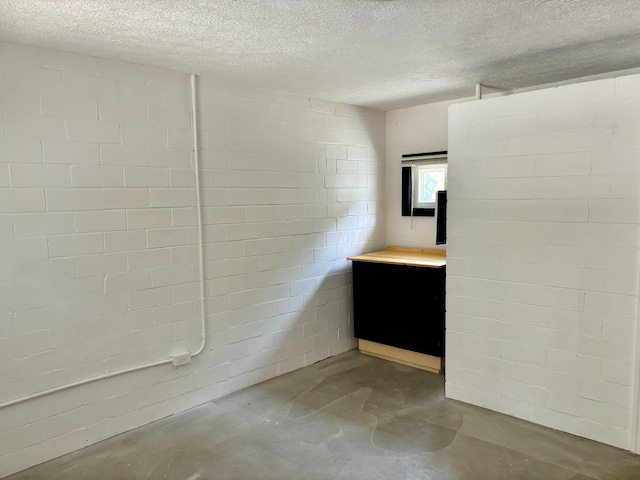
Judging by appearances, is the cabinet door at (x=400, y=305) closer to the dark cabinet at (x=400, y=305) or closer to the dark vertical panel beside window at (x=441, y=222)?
the dark cabinet at (x=400, y=305)

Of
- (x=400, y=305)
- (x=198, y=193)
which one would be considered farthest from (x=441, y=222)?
(x=198, y=193)

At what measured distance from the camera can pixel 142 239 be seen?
3.08m

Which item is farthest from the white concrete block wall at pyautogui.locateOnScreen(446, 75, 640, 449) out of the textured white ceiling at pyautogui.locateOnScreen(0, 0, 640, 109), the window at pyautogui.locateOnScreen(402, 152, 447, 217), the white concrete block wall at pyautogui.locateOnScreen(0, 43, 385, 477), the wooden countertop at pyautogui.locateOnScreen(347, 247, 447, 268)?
the white concrete block wall at pyautogui.locateOnScreen(0, 43, 385, 477)

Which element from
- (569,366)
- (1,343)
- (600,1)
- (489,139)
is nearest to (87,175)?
(1,343)

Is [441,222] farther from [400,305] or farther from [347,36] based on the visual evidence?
[347,36]

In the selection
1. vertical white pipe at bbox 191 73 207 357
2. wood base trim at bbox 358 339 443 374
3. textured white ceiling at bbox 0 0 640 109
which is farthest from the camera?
wood base trim at bbox 358 339 443 374

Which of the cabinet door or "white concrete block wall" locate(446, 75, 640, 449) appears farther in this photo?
the cabinet door

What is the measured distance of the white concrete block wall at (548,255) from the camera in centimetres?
273

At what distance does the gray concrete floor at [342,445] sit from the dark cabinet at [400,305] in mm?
504

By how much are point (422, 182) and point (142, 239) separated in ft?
9.16

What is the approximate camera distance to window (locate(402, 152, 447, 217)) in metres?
4.53

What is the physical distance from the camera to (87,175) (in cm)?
283

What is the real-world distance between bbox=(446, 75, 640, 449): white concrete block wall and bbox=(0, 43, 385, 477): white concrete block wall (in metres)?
1.33

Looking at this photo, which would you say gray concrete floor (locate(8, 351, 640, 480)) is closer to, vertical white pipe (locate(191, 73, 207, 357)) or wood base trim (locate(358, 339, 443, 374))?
wood base trim (locate(358, 339, 443, 374))
